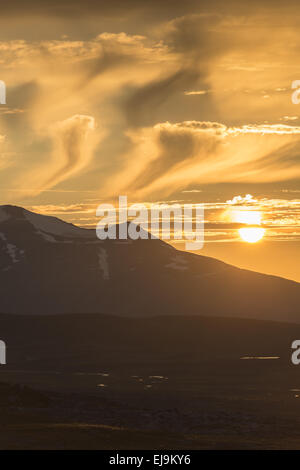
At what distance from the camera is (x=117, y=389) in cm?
15700

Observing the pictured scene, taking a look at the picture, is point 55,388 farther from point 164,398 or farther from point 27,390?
point 27,390

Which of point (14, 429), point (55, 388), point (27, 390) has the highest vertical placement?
point (55, 388)

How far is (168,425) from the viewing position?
100188 millimetres
